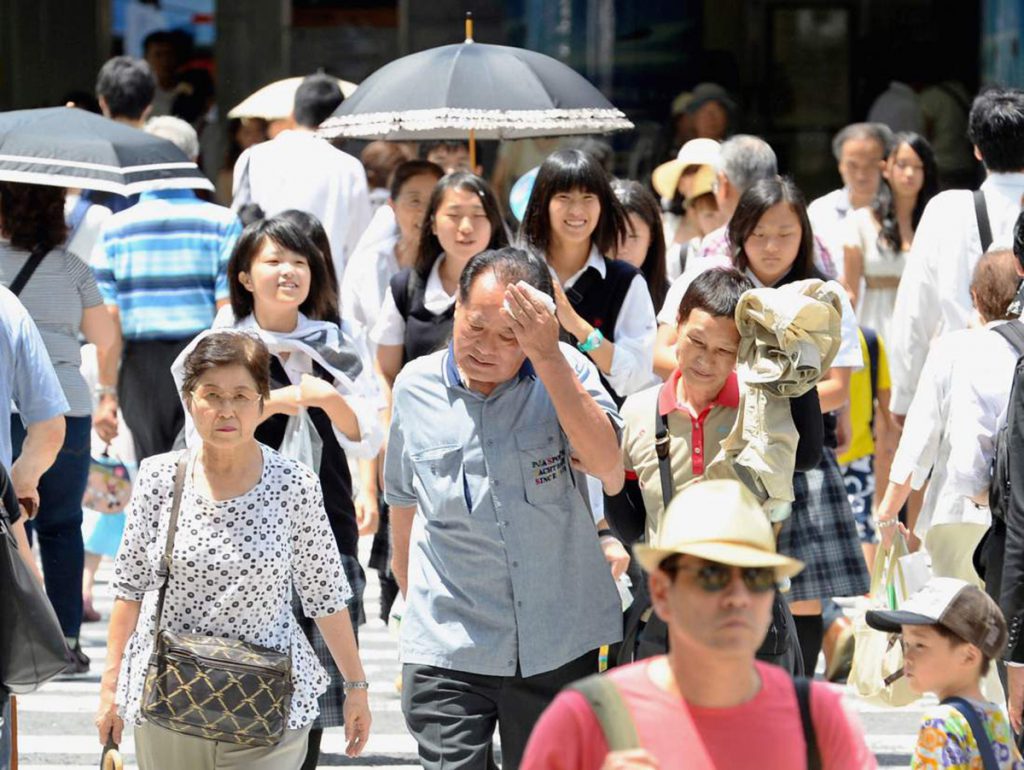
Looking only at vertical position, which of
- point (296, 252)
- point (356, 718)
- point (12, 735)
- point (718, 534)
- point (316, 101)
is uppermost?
point (316, 101)

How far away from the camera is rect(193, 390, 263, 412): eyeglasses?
17.0 ft

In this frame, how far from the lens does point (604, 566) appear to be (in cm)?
516

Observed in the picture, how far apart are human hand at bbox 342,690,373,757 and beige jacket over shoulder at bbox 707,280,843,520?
1119 mm

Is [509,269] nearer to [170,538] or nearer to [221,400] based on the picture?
[221,400]

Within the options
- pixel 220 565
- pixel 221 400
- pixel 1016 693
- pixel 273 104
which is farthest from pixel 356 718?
pixel 273 104

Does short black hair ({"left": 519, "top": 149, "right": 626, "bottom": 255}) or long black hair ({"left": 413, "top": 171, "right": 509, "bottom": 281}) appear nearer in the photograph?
short black hair ({"left": 519, "top": 149, "right": 626, "bottom": 255})

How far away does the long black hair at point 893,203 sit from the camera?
10.5m

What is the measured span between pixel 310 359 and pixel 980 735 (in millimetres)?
2608

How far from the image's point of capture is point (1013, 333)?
6.07 metres

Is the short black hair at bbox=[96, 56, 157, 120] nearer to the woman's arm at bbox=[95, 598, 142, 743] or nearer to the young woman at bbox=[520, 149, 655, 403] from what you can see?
the young woman at bbox=[520, 149, 655, 403]

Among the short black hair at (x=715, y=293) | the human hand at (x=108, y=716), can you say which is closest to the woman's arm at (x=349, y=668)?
the human hand at (x=108, y=716)

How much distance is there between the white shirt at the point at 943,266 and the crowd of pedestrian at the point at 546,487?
2 cm

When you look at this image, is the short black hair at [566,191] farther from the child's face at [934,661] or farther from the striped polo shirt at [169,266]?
the child's face at [934,661]

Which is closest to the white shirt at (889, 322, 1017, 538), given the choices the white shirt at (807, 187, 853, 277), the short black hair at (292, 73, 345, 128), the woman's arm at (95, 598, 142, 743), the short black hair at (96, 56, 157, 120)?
the woman's arm at (95, 598, 142, 743)
